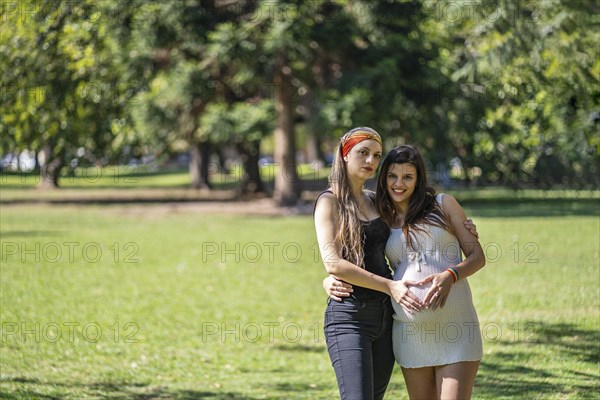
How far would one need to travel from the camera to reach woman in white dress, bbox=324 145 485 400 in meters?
4.88

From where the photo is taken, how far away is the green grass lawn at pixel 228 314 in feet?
30.1

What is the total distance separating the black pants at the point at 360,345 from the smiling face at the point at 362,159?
64cm

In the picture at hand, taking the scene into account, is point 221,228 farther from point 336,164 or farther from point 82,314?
point 336,164

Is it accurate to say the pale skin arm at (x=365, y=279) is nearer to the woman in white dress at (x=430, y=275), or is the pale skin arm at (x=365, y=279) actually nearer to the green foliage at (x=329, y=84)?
the woman in white dress at (x=430, y=275)

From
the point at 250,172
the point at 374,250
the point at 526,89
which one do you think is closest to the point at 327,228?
the point at 374,250

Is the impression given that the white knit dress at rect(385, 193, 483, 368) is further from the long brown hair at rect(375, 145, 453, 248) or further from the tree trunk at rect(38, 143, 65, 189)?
the tree trunk at rect(38, 143, 65, 189)

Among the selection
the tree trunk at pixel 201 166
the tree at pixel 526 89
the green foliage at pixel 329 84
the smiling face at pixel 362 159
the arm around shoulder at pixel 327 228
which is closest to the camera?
the arm around shoulder at pixel 327 228

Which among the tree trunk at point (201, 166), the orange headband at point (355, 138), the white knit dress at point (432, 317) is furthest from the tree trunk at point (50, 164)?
the tree trunk at point (201, 166)

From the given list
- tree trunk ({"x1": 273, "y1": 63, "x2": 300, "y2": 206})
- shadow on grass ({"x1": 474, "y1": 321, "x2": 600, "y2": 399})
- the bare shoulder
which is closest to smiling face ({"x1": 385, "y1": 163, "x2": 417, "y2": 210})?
the bare shoulder

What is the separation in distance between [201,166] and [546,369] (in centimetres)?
3758

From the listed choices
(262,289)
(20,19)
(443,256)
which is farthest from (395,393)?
(262,289)

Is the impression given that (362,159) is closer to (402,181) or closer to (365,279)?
(402,181)

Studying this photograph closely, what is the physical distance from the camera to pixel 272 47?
2714 cm

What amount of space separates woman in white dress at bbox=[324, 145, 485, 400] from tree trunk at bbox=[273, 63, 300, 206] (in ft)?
79.0
